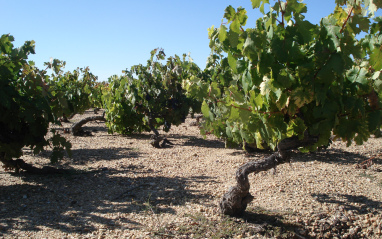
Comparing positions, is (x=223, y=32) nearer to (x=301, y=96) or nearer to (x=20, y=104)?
(x=301, y=96)

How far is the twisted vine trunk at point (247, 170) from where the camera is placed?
2.61m

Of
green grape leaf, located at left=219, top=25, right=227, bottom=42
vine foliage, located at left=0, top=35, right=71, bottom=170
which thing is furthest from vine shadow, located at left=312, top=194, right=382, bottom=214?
vine foliage, located at left=0, top=35, right=71, bottom=170

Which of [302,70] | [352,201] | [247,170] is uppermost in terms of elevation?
[302,70]

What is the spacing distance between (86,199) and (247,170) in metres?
1.80

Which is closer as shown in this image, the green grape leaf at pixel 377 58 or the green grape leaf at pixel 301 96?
the green grape leaf at pixel 377 58

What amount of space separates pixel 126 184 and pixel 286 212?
1.96 metres

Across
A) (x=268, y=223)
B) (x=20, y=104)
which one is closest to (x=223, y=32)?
(x=268, y=223)

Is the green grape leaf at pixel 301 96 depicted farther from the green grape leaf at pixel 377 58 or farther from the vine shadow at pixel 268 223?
the vine shadow at pixel 268 223

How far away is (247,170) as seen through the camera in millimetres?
2893

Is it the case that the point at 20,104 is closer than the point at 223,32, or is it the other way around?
the point at 223,32

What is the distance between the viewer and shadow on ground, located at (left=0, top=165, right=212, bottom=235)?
2.90m

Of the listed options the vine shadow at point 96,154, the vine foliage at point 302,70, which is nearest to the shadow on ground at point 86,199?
the vine shadow at point 96,154

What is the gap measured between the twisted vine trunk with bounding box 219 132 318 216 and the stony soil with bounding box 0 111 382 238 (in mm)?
109

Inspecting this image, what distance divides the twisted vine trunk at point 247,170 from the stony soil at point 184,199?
0.11 m
